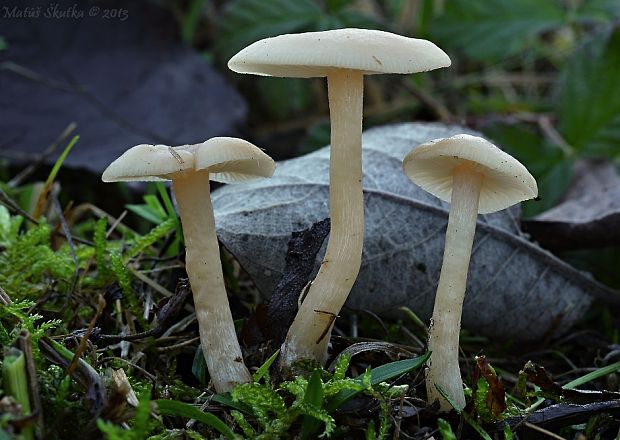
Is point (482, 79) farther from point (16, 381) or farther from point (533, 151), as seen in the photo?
point (16, 381)

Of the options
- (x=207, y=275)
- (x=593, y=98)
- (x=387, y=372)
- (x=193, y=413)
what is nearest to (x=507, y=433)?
(x=387, y=372)

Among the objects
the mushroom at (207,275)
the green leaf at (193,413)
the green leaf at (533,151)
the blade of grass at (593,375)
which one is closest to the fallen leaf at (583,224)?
the green leaf at (533,151)

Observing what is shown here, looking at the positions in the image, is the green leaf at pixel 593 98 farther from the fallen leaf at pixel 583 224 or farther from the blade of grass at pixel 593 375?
the blade of grass at pixel 593 375

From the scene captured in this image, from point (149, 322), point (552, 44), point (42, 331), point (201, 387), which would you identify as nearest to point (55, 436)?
point (42, 331)

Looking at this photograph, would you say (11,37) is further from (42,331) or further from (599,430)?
(599,430)

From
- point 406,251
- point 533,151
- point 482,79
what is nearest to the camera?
point 406,251

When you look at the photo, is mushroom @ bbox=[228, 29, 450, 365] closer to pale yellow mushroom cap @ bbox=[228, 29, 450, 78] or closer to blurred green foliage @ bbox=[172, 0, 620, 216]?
pale yellow mushroom cap @ bbox=[228, 29, 450, 78]
